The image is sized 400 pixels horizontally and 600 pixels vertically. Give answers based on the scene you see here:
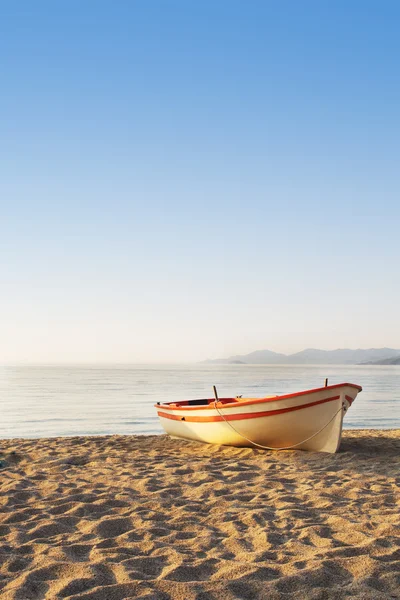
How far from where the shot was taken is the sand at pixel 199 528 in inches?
164

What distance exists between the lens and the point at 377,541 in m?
5.11

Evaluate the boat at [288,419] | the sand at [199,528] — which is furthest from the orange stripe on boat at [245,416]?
the sand at [199,528]

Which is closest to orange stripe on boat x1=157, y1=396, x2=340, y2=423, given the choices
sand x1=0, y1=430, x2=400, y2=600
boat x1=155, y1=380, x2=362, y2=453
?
boat x1=155, y1=380, x2=362, y2=453

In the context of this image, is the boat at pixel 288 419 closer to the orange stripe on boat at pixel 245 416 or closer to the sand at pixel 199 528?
the orange stripe on boat at pixel 245 416

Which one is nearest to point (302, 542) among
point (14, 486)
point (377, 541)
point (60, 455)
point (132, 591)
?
point (377, 541)

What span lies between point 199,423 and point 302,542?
723 centimetres

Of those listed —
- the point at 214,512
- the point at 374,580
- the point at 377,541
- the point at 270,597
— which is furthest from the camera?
the point at 214,512

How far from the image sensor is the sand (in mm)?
4154

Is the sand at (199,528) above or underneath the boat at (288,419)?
underneath

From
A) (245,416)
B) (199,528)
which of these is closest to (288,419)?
(245,416)

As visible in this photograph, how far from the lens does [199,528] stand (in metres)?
5.70

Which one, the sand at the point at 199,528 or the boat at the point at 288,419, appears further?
the boat at the point at 288,419

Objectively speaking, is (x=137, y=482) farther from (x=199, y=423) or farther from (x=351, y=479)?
(x=199, y=423)

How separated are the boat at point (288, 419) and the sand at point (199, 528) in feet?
2.40
